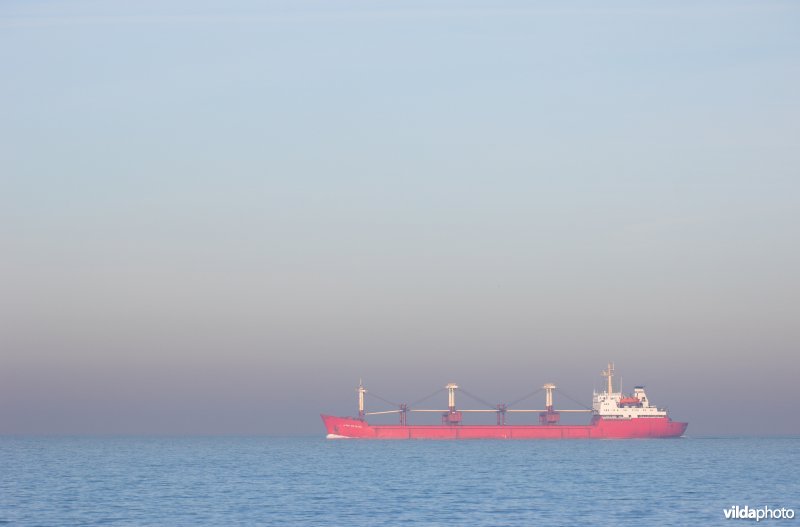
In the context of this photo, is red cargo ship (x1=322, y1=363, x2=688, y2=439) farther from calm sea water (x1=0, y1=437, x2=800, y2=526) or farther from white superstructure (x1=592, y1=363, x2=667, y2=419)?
calm sea water (x1=0, y1=437, x2=800, y2=526)

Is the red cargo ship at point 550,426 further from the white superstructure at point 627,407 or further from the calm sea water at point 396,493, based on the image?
the calm sea water at point 396,493

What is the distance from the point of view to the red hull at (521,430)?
15938 cm

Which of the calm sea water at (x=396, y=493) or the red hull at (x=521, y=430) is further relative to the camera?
the red hull at (x=521, y=430)

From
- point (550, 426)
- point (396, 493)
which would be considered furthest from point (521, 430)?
point (396, 493)

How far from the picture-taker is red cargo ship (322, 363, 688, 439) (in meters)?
159

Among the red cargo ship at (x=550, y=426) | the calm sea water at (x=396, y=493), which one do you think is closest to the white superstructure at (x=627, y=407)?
the red cargo ship at (x=550, y=426)

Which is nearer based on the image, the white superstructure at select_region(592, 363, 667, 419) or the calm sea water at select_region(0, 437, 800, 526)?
the calm sea water at select_region(0, 437, 800, 526)

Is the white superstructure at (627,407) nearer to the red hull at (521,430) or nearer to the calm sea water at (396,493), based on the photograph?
the red hull at (521,430)

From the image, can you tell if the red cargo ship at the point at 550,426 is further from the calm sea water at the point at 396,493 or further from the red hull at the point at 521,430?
the calm sea water at the point at 396,493

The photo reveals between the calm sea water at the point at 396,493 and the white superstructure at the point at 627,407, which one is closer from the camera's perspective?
the calm sea water at the point at 396,493

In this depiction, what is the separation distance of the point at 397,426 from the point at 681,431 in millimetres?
45438

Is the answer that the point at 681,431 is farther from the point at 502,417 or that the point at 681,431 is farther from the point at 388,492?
the point at 388,492

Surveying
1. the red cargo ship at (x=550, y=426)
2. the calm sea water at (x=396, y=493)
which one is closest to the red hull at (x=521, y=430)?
the red cargo ship at (x=550, y=426)

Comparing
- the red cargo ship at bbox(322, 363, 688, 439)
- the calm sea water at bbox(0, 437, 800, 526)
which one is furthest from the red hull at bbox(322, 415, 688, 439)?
the calm sea water at bbox(0, 437, 800, 526)
